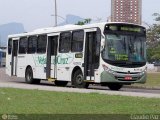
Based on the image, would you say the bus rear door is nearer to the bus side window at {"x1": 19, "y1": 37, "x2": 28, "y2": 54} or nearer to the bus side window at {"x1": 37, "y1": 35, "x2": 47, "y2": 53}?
the bus side window at {"x1": 37, "y1": 35, "x2": 47, "y2": 53}

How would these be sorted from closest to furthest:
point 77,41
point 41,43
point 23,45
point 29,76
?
point 77,41 → point 41,43 → point 29,76 → point 23,45

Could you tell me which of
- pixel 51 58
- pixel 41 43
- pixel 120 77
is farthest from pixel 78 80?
pixel 41 43

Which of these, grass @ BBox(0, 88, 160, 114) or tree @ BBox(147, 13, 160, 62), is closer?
grass @ BBox(0, 88, 160, 114)

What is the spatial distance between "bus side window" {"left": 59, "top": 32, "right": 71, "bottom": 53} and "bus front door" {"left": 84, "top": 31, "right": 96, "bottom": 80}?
1894 millimetres

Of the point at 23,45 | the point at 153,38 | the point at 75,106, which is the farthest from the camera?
the point at 153,38

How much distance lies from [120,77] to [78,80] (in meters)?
2.39

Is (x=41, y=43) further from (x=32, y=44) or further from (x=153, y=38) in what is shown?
(x=153, y=38)

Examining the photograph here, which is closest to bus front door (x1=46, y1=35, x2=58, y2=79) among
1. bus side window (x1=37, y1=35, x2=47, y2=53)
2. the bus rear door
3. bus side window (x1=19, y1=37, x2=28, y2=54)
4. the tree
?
bus side window (x1=37, y1=35, x2=47, y2=53)

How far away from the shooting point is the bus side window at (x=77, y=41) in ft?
84.6

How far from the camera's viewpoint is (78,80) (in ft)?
85.4

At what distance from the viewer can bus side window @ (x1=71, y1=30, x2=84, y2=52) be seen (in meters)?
25.8

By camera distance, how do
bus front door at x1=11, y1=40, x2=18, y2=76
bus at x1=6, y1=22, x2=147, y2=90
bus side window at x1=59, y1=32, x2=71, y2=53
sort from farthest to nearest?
bus front door at x1=11, y1=40, x2=18, y2=76 → bus side window at x1=59, y1=32, x2=71, y2=53 → bus at x1=6, y1=22, x2=147, y2=90

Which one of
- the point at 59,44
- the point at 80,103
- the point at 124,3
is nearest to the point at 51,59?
the point at 59,44

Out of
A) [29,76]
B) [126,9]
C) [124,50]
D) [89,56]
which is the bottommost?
[29,76]
